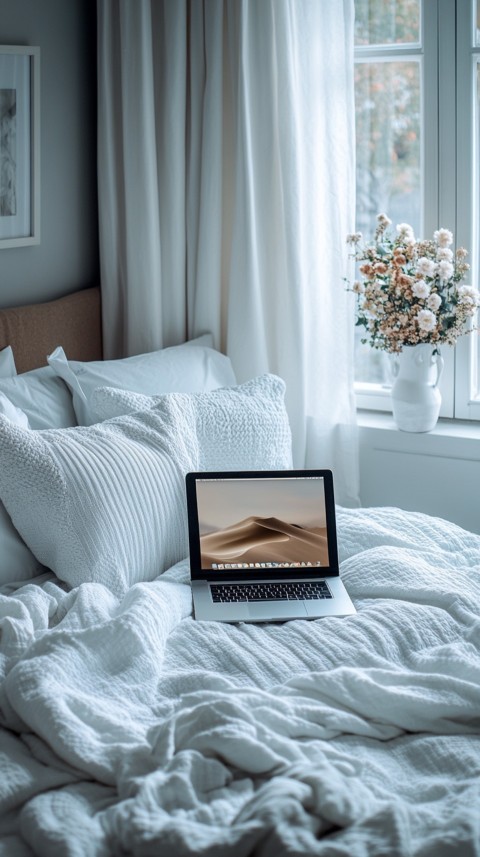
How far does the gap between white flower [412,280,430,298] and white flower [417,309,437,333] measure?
0.04 m

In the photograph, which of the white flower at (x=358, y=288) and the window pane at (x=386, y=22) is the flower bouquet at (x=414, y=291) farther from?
the window pane at (x=386, y=22)

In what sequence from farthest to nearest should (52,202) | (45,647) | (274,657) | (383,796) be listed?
(52,202), (274,657), (45,647), (383,796)

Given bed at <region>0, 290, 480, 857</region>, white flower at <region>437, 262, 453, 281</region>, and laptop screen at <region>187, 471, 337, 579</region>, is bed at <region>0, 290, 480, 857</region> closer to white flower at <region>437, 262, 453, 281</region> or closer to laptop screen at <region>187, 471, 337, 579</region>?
laptop screen at <region>187, 471, 337, 579</region>

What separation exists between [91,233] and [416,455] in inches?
47.2

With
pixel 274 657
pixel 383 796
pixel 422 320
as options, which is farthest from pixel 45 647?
pixel 422 320

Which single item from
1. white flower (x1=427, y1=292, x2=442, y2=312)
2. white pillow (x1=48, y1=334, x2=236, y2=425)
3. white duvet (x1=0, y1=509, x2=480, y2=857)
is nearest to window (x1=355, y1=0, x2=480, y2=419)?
white flower (x1=427, y1=292, x2=442, y2=312)

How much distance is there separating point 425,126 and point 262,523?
1.44 metres

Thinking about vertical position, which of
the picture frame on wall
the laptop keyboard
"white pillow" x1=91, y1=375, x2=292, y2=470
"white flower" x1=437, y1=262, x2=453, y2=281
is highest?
the picture frame on wall

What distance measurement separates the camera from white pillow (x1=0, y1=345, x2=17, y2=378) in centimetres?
263

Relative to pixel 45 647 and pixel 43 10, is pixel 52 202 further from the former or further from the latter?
pixel 45 647

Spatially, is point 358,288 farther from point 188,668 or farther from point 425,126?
point 188,668

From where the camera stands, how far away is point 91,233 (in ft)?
10.6

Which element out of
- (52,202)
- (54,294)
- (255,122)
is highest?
(255,122)

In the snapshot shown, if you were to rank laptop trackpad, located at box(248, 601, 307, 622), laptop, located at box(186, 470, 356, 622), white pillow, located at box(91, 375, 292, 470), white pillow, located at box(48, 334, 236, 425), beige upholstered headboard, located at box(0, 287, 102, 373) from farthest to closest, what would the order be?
beige upholstered headboard, located at box(0, 287, 102, 373)
white pillow, located at box(48, 334, 236, 425)
white pillow, located at box(91, 375, 292, 470)
laptop, located at box(186, 470, 356, 622)
laptop trackpad, located at box(248, 601, 307, 622)
